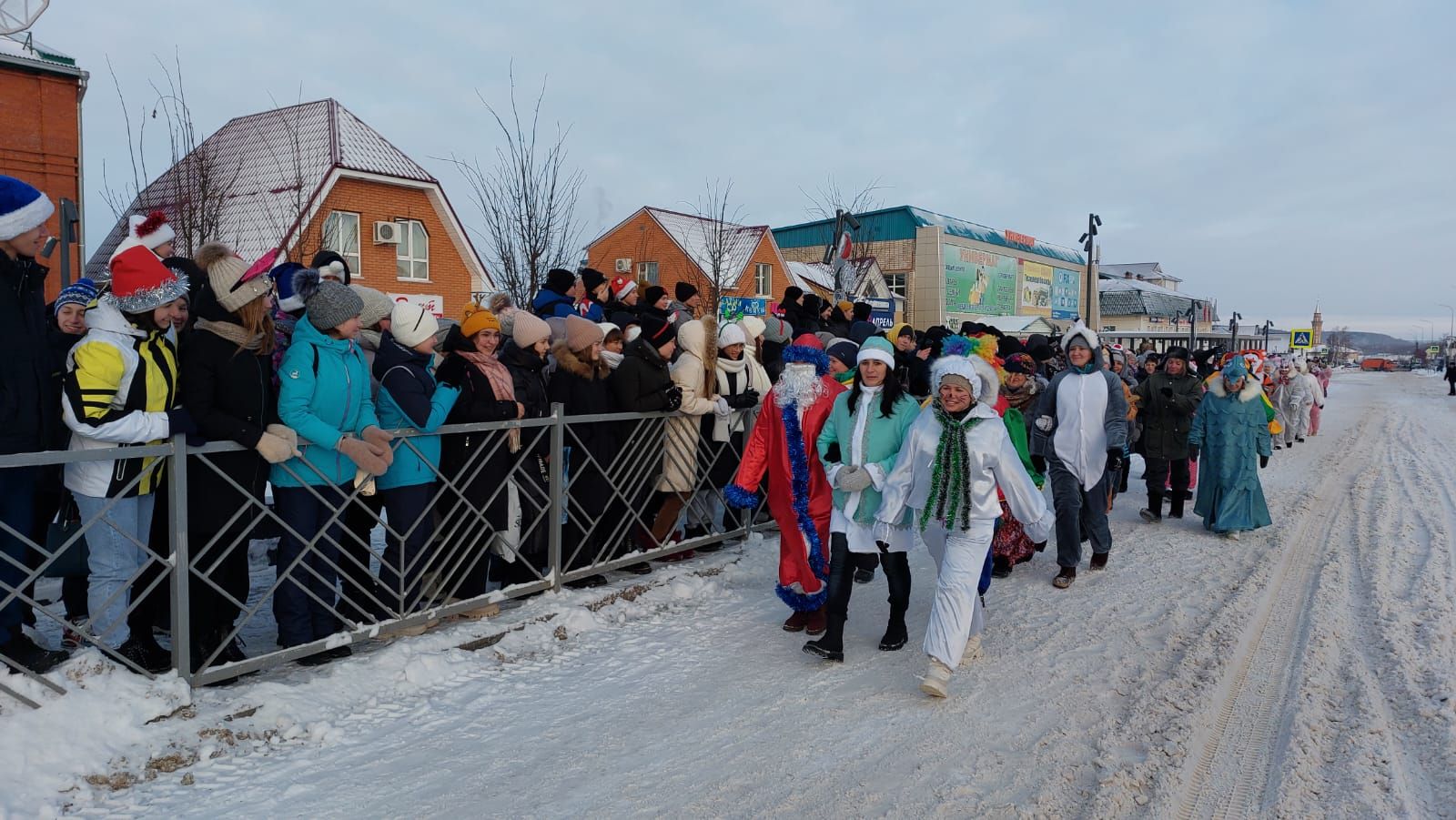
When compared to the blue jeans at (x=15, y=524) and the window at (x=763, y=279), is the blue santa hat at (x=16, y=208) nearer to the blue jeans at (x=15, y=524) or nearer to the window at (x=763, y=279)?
the blue jeans at (x=15, y=524)

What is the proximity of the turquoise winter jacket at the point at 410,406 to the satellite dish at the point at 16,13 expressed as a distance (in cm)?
1381

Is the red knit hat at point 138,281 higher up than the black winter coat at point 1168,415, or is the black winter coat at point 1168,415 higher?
the red knit hat at point 138,281

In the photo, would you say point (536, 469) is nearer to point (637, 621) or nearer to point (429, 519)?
point (429, 519)

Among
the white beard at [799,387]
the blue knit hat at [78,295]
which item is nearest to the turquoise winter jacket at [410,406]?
the blue knit hat at [78,295]

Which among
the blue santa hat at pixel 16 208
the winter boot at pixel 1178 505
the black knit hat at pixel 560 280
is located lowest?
the winter boot at pixel 1178 505

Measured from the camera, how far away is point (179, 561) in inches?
143

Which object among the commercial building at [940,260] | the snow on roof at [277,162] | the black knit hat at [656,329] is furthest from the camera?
the commercial building at [940,260]

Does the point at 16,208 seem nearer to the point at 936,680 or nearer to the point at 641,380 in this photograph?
the point at 641,380

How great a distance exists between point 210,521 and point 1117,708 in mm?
4214

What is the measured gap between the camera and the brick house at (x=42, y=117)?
16.5 meters

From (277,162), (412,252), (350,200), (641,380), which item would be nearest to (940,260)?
(412,252)

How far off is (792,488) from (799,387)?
59 centimetres

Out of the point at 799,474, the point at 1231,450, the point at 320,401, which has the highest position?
the point at 320,401

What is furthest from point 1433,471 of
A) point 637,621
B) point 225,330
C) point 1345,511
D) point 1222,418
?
point 225,330
